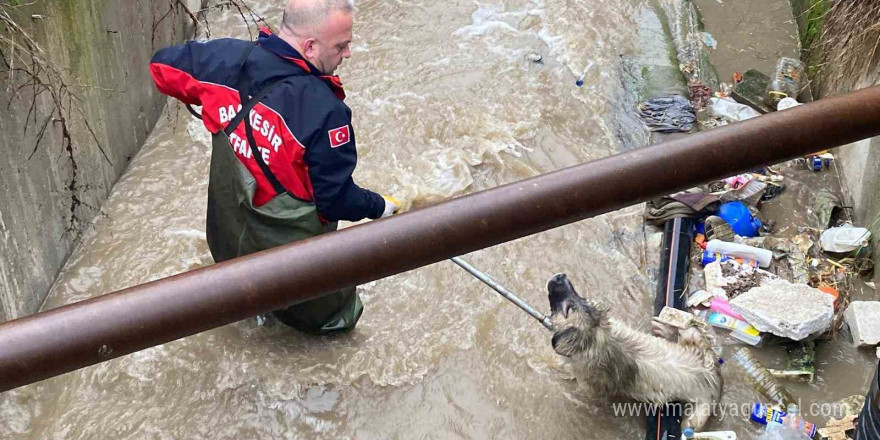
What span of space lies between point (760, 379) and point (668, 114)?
2597mm

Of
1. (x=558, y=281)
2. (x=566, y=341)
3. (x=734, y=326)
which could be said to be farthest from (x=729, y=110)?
(x=566, y=341)

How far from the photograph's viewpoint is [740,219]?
16.9 ft

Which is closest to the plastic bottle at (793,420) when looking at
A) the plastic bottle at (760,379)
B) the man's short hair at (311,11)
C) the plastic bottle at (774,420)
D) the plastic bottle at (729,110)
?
the plastic bottle at (774,420)

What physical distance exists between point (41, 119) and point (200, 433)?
1.79m

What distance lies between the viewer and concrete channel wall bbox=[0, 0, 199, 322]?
3.91 m

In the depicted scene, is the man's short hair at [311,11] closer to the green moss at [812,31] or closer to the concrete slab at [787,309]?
the concrete slab at [787,309]

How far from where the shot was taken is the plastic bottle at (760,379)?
4137 millimetres

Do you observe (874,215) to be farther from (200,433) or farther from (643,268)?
(200,433)

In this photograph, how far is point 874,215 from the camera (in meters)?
5.00

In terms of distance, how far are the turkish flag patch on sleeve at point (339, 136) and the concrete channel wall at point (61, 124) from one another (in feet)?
4.94

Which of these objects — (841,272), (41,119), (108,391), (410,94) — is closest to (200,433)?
(108,391)

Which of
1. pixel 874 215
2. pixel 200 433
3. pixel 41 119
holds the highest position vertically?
pixel 41 119

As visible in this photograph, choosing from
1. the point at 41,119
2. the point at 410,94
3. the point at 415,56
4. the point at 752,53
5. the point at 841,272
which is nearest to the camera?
the point at 41,119

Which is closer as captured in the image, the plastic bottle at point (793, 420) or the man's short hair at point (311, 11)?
the man's short hair at point (311, 11)
